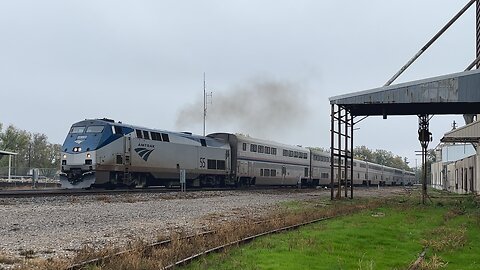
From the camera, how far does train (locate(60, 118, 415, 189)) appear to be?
27.2 m

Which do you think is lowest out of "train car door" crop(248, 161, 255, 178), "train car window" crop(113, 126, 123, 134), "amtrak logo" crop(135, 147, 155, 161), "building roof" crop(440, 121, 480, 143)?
"train car door" crop(248, 161, 255, 178)

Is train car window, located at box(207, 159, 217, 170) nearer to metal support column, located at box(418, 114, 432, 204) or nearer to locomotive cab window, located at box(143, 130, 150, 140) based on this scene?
locomotive cab window, located at box(143, 130, 150, 140)

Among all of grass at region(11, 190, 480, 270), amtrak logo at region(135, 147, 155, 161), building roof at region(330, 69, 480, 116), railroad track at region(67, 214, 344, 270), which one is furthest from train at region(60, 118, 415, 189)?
railroad track at region(67, 214, 344, 270)

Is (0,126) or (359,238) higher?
(0,126)

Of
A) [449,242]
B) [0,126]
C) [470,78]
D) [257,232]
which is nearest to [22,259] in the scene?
[257,232]

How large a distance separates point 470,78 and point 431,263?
54.3ft

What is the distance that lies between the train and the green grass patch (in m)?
14.7

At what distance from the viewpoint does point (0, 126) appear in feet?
281

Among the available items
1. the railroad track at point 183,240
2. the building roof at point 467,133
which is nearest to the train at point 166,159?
the building roof at point 467,133

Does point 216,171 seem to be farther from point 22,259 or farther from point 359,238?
point 22,259

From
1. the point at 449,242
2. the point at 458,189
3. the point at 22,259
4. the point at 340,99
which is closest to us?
the point at 22,259

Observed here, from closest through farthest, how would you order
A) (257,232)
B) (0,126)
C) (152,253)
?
(152,253)
(257,232)
(0,126)

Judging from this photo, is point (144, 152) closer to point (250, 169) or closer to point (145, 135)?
point (145, 135)

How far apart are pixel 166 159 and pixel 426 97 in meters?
15.5
